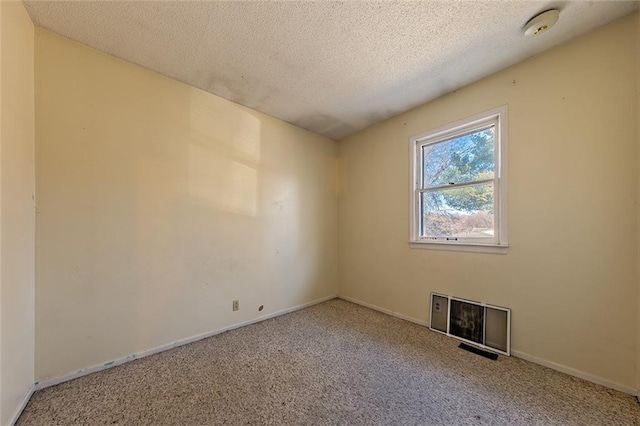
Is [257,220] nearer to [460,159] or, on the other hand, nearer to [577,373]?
[460,159]

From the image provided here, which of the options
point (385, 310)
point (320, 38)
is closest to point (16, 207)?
point (320, 38)

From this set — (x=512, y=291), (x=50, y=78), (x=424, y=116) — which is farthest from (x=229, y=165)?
(x=512, y=291)

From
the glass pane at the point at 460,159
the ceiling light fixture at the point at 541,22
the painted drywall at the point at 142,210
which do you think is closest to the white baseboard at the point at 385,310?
the painted drywall at the point at 142,210

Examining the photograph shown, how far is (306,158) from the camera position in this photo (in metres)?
3.40

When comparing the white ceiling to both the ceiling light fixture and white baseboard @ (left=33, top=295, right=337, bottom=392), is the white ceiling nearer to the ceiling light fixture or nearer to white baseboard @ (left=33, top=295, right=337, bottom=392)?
the ceiling light fixture

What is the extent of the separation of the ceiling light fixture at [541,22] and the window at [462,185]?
59cm

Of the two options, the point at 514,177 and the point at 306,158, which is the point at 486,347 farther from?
the point at 306,158

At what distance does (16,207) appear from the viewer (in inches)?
56.0

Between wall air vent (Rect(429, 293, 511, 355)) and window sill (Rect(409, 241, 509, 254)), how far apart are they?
0.48 metres

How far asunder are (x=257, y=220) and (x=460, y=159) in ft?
7.47

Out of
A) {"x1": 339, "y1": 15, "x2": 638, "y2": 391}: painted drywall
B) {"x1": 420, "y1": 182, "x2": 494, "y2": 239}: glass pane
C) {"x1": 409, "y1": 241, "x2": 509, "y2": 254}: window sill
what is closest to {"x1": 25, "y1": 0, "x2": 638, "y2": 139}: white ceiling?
{"x1": 339, "y1": 15, "x2": 638, "y2": 391}: painted drywall

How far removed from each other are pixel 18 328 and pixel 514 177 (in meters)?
3.61

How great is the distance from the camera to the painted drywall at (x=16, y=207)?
130cm

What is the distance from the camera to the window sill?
2170 millimetres
